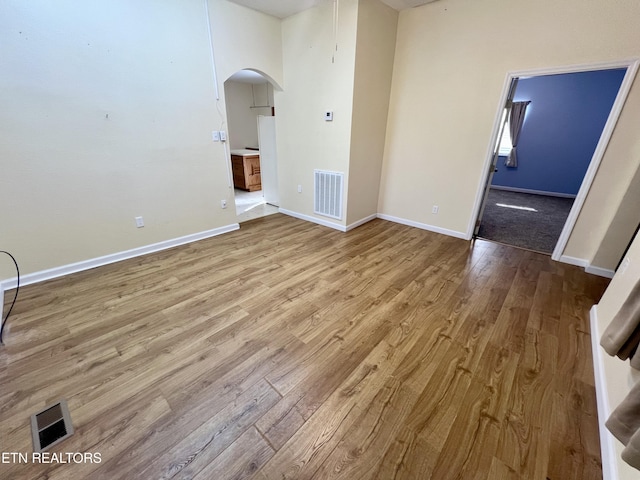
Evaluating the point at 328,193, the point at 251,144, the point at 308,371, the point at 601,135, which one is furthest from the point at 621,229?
the point at 251,144

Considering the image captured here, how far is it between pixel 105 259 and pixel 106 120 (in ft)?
4.77

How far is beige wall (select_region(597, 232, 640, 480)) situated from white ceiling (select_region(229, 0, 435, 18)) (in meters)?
3.47

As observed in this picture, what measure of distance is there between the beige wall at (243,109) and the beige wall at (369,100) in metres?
4.11

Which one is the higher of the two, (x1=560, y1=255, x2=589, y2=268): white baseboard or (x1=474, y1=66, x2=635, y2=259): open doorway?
(x1=474, y1=66, x2=635, y2=259): open doorway

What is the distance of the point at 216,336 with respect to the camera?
1915mm

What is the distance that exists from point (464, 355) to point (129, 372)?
7.22 feet

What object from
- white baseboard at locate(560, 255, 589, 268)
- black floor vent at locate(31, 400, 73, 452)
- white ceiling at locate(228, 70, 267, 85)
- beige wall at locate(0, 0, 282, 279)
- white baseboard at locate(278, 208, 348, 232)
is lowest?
black floor vent at locate(31, 400, 73, 452)

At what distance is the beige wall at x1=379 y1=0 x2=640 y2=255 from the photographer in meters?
2.49

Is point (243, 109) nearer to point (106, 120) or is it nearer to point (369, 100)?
point (369, 100)

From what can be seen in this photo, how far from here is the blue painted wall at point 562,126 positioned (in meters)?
5.46

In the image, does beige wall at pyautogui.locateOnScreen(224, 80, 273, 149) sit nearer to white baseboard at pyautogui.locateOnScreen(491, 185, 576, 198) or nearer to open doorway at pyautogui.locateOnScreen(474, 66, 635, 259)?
open doorway at pyautogui.locateOnScreen(474, 66, 635, 259)

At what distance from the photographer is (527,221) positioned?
14.7 ft

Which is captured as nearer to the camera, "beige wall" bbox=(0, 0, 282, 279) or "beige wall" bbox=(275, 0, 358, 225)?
"beige wall" bbox=(0, 0, 282, 279)

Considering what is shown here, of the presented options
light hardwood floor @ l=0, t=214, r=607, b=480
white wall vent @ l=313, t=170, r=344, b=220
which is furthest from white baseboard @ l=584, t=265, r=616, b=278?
white wall vent @ l=313, t=170, r=344, b=220
